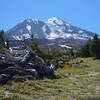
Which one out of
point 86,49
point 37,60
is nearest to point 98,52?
point 86,49

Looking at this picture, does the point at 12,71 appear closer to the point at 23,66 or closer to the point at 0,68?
the point at 0,68

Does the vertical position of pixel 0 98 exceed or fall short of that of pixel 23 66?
it falls short

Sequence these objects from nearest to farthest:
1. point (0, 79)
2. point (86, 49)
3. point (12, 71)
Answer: point (0, 79) → point (12, 71) → point (86, 49)

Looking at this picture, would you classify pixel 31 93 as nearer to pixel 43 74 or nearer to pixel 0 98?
pixel 0 98

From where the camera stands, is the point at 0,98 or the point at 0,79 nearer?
the point at 0,98

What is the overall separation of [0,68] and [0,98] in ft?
28.0

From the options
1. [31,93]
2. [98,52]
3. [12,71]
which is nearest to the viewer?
[31,93]

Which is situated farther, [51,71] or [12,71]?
[51,71]

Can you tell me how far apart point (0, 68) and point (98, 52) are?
6358 cm

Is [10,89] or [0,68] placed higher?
[0,68]

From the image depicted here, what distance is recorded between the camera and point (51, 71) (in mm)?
24438

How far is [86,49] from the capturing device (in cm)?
9512

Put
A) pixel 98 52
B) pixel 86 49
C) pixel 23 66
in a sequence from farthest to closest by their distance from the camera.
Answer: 1. pixel 86 49
2. pixel 98 52
3. pixel 23 66

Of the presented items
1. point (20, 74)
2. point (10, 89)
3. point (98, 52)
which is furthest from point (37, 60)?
point (98, 52)
